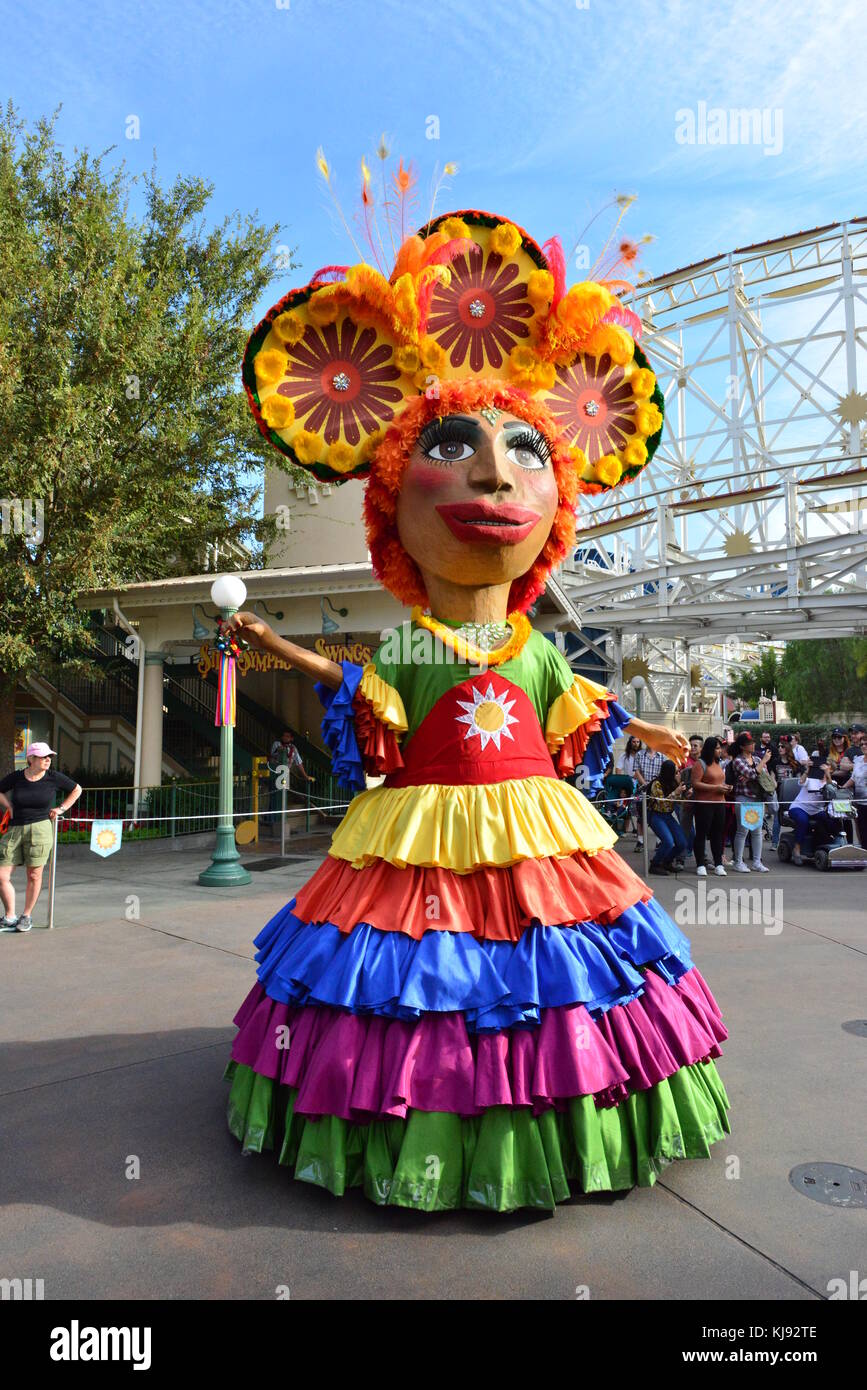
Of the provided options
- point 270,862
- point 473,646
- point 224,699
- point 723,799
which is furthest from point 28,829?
point 723,799

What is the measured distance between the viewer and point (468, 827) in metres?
2.83

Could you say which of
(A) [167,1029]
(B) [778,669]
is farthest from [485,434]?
(B) [778,669]

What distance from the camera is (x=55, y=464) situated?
10922mm

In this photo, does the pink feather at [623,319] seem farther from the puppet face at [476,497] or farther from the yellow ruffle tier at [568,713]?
the yellow ruffle tier at [568,713]

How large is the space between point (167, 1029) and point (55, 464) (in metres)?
8.87

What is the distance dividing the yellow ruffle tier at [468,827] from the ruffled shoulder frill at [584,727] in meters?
0.23

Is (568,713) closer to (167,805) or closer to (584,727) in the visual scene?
(584,727)

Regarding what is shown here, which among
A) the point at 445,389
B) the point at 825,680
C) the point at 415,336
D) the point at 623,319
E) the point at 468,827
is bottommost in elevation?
the point at 468,827

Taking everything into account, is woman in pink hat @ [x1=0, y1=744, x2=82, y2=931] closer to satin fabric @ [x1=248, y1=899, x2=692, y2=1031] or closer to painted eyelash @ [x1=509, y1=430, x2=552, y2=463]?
satin fabric @ [x1=248, y1=899, x2=692, y2=1031]

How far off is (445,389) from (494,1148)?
2.57 metres

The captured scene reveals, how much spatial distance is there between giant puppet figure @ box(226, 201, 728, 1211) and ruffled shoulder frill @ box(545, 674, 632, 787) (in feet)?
0.04

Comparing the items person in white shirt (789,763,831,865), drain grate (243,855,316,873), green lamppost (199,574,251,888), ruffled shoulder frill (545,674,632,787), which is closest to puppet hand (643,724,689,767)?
ruffled shoulder frill (545,674,632,787)

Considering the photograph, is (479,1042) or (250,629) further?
(250,629)

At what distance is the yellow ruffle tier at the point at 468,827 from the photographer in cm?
277
